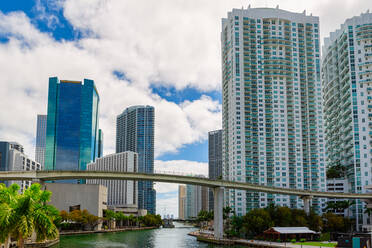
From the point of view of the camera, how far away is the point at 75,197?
191 metres

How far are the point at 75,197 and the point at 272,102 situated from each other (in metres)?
101

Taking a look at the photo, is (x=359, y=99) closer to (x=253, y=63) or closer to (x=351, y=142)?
(x=351, y=142)

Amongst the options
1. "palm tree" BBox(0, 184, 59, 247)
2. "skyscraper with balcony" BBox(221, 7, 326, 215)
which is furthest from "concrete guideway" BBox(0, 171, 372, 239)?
"palm tree" BBox(0, 184, 59, 247)

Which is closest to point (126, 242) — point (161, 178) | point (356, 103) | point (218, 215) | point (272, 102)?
point (161, 178)

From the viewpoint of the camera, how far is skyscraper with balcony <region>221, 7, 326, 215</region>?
172 m

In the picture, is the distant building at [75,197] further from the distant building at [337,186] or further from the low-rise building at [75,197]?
the distant building at [337,186]

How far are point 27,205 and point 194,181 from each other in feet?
262

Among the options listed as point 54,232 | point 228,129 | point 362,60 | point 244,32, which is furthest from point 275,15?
point 54,232

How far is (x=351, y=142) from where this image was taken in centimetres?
17038

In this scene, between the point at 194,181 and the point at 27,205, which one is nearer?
the point at 27,205

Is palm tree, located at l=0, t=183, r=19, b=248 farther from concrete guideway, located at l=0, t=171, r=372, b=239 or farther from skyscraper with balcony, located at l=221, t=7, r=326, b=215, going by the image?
skyscraper with balcony, located at l=221, t=7, r=326, b=215

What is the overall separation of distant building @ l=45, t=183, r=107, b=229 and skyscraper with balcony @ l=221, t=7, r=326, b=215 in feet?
204

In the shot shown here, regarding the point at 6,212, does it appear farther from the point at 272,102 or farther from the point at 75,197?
the point at 75,197

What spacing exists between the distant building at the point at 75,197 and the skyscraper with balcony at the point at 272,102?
204 feet
